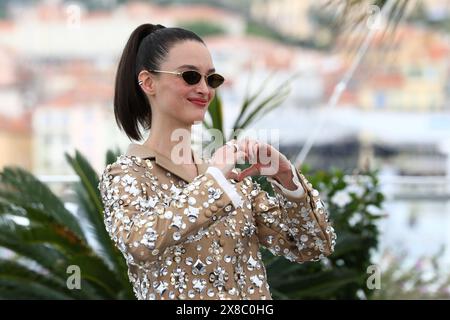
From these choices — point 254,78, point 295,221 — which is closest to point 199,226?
point 295,221

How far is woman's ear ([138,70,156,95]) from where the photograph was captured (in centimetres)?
159

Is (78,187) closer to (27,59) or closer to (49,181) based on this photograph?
(49,181)

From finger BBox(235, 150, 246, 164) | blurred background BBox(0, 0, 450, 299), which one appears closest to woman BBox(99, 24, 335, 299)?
finger BBox(235, 150, 246, 164)

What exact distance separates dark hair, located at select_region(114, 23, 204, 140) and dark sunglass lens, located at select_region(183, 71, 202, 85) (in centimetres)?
10

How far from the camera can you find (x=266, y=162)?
57.9 inches

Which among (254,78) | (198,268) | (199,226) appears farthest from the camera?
(254,78)

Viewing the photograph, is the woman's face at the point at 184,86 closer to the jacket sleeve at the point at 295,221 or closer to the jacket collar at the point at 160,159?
the jacket collar at the point at 160,159

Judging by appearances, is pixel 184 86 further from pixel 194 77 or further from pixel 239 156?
pixel 239 156

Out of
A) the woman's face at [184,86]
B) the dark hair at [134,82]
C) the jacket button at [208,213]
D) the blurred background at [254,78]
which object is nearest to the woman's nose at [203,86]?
the woman's face at [184,86]

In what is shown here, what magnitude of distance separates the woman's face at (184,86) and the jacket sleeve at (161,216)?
16 cm

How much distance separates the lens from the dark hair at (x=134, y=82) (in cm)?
162

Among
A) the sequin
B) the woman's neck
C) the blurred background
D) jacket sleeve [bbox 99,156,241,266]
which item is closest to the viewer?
jacket sleeve [bbox 99,156,241,266]

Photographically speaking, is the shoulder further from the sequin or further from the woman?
the sequin

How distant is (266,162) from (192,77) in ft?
0.63
